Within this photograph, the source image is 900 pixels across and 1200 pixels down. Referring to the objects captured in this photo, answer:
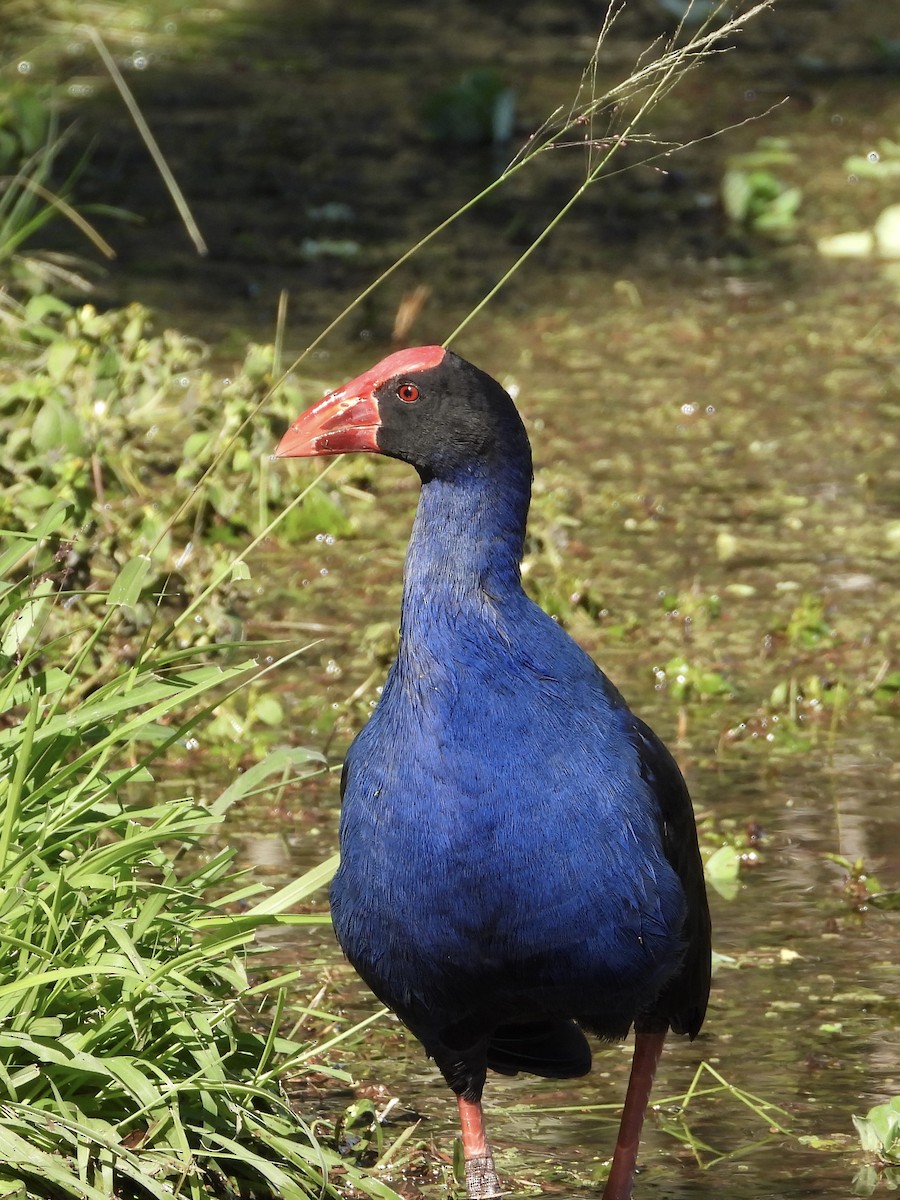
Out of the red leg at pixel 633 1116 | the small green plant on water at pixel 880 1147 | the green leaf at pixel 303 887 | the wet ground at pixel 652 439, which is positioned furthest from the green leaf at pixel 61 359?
the small green plant on water at pixel 880 1147

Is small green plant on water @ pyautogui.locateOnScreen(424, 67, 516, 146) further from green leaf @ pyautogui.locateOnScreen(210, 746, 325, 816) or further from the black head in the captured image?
green leaf @ pyautogui.locateOnScreen(210, 746, 325, 816)

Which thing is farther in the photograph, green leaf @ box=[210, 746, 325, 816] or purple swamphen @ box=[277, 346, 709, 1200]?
green leaf @ box=[210, 746, 325, 816]

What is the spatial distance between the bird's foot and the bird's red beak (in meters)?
1.00

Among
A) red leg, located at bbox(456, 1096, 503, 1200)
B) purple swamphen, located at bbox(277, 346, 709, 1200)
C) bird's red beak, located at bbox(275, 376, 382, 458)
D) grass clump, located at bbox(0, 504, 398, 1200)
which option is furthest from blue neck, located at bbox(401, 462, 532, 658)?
red leg, located at bbox(456, 1096, 503, 1200)

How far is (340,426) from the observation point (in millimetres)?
2955

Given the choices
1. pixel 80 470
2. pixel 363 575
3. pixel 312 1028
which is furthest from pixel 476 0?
pixel 312 1028

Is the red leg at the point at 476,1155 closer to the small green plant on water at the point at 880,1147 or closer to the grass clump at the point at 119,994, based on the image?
the grass clump at the point at 119,994

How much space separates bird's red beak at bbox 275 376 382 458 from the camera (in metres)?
2.94

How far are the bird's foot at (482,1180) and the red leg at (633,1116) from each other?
0.54 feet

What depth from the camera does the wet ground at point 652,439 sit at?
3.43m

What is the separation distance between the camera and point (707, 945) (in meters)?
3.04

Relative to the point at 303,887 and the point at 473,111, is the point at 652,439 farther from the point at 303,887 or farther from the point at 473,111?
the point at 303,887

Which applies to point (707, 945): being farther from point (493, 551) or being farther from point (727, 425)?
point (727, 425)

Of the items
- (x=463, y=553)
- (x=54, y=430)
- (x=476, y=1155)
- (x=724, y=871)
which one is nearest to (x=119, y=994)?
(x=476, y=1155)
